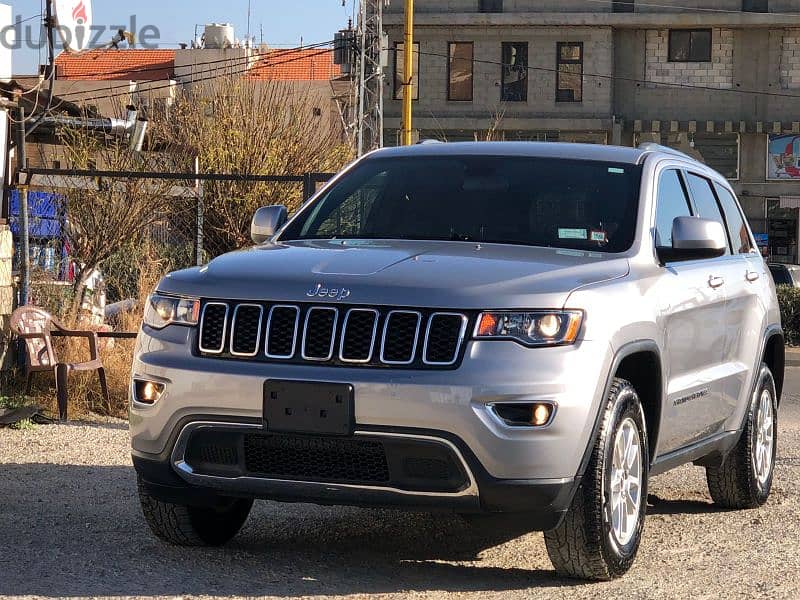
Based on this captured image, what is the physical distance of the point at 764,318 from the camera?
795cm

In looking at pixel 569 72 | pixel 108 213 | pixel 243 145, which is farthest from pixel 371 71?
pixel 108 213

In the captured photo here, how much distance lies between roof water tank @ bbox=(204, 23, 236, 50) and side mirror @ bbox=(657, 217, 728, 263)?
5254 cm

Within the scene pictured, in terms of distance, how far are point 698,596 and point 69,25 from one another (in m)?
11.9

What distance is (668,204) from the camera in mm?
6941

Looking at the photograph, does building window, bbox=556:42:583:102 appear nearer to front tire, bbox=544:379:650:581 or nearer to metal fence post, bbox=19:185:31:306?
metal fence post, bbox=19:185:31:306

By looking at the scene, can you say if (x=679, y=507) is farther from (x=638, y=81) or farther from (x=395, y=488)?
(x=638, y=81)

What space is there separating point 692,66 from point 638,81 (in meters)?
1.87

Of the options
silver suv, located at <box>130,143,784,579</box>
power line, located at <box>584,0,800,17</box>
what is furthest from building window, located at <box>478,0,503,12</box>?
silver suv, located at <box>130,143,784,579</box>

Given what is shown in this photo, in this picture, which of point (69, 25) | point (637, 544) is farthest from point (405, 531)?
point (69, 25)

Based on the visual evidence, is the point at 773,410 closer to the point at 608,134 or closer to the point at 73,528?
the point at 73,528

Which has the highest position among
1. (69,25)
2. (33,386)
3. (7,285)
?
(69,25)

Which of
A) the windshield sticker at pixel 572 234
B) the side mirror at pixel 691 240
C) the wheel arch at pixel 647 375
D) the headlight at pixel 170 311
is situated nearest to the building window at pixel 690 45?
the side mirror at pixel 691 240

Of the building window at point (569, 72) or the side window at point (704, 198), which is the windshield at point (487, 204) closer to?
the side window at point (704, 198)

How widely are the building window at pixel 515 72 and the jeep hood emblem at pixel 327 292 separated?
44.5m
